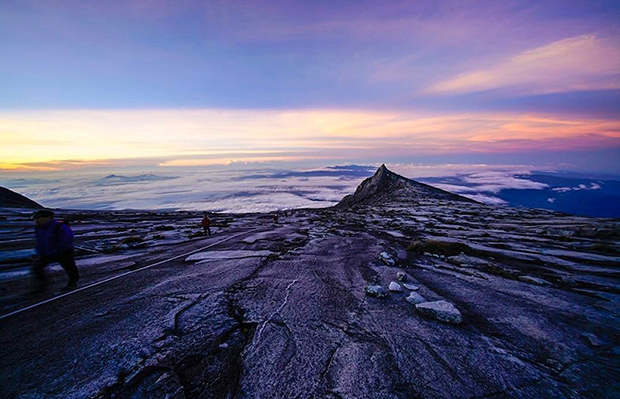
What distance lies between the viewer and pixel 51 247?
761 cm

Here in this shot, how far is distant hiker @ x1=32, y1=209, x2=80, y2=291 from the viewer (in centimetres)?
754

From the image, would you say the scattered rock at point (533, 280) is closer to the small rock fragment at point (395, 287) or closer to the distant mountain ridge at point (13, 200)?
the small rock fragment at point (395, 287)

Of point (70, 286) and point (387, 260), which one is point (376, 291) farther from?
point (70, 286)

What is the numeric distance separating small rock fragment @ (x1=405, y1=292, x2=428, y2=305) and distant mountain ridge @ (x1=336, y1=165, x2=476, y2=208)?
171 ft

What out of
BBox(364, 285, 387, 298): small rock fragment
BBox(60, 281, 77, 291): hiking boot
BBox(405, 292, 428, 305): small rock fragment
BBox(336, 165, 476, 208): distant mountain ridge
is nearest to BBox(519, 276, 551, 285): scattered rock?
BBox(405, 292, 428, 305): small rock fragment

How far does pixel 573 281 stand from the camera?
8.61m

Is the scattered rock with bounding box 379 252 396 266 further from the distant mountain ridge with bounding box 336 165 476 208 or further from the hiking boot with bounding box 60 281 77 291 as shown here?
the distant mountain ridge with bounding box 336 165 476 208

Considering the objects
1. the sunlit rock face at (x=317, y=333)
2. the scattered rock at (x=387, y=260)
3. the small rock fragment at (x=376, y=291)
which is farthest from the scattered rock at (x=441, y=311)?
the scattered rock at (x=387, y=260)

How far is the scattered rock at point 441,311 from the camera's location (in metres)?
5.67

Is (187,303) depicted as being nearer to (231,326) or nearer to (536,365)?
(231,326)

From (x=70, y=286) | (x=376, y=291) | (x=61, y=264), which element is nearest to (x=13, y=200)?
(x=61, y=264)

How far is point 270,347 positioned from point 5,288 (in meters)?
9.69

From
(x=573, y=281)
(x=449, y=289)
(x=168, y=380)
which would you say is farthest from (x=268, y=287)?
(x=573, y=281)

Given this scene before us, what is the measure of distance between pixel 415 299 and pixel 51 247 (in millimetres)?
11162
